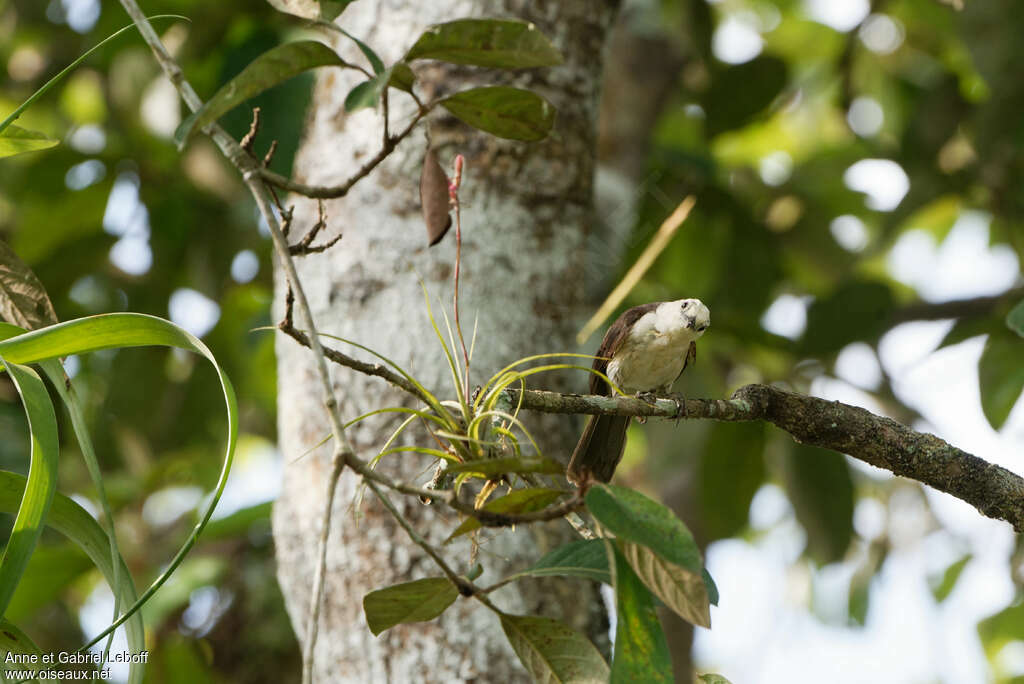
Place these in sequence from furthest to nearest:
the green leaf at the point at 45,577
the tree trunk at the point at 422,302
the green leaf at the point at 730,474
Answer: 1. the green leaf at the point at 730,474
2. the green leaf at the point at 45,577
3. the tree trunk at the point at 422,302

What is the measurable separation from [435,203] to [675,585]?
2.15 ft

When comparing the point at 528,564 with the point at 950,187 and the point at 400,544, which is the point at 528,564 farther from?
the point at 950,187

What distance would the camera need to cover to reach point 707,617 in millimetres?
1009

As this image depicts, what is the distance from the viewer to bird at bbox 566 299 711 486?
1.84 metres

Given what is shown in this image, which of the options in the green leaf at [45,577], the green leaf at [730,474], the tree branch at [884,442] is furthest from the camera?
the green leaf at [730,474]

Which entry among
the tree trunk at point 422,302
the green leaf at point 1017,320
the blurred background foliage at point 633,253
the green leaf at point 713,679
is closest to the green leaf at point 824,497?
the blurred background foliage at point 633,253

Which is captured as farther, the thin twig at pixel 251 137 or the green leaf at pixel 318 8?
the green leaf at pixel 318 8

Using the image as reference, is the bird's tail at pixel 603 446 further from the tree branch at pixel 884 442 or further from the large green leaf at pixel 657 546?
the large green leaf at pixel 657 546

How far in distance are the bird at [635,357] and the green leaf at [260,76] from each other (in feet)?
2.54

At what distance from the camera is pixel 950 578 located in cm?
357

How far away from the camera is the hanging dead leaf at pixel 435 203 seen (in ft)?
4.49

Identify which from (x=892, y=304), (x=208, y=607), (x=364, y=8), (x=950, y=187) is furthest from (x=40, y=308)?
(x=950, y=187)

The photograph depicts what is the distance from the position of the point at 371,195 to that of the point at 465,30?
0.81 meters

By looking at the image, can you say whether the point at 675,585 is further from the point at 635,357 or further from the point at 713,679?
the point at 635,357
